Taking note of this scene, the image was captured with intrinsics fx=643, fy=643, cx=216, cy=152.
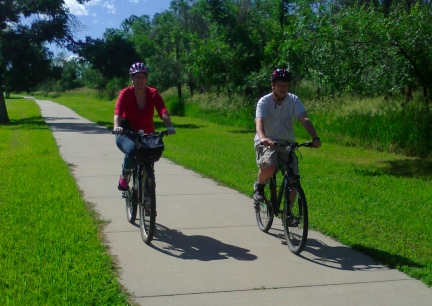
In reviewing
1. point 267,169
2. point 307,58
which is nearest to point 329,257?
point 267,169

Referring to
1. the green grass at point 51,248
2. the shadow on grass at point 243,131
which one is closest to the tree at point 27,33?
the shadow on grass at point 243,131

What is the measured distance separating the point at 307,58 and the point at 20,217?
7820 millimetres

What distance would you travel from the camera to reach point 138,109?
736 centimetres

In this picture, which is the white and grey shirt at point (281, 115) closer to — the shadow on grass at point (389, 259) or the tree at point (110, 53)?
the shadow on grass at point (389, 259)

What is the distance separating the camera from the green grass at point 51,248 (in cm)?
506

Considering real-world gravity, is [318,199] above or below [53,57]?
below

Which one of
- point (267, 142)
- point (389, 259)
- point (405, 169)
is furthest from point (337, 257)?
point (405, 169)

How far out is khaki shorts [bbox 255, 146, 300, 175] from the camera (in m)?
6.57

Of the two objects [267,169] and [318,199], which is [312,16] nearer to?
[318,199]

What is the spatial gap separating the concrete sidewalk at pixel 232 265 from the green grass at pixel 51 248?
0.24 meters

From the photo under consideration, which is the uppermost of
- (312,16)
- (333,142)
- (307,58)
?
(312,16)

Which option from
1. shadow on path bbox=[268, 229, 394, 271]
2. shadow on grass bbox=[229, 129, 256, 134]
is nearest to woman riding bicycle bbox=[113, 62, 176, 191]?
shadow on path bbox=[268, 229, 394, 271]

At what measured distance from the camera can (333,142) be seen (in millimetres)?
18859

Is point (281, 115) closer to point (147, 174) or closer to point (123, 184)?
point (147, 174)
